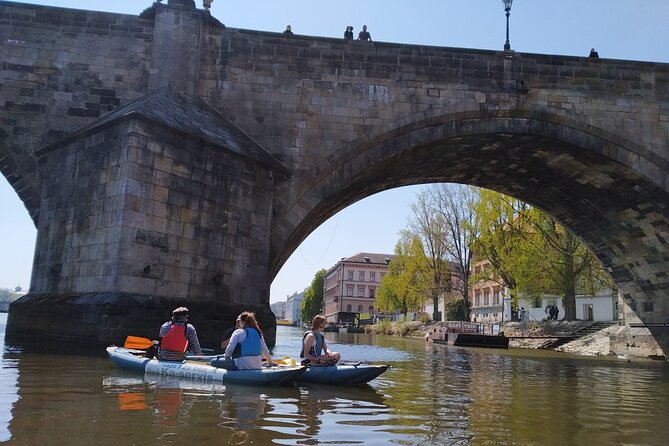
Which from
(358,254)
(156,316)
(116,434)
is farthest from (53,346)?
(358,254)

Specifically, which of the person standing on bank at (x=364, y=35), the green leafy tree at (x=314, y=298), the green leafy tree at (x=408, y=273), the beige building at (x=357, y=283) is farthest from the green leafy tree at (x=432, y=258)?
the green leafy tree at (x=314, y=298)

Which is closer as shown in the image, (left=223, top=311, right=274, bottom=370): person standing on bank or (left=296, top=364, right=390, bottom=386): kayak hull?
(left=223, top=311, right=274, bottom=370): person standing on bank

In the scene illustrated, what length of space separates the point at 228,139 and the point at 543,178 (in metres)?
10.5

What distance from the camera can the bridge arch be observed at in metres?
14.8

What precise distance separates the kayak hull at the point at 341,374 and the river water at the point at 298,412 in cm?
Result: 18

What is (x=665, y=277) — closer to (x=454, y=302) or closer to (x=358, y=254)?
(x=454, y=302)

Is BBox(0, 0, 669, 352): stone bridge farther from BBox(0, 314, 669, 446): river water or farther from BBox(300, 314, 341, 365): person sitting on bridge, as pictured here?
BBox(300, 314, 341, 365): person sitting on bridge

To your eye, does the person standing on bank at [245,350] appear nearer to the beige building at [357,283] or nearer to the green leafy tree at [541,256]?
the green leafy tree at [541,256]

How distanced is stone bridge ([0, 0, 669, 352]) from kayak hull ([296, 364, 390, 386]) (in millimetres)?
3755

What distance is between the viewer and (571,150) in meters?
16.0

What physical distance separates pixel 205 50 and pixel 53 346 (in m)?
7.86

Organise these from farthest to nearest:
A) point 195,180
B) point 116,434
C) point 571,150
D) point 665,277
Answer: point 665,277 → point 571,150 → point 195,180 → point 116,434

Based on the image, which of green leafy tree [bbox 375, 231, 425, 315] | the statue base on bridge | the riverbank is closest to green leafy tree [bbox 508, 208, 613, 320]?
the riverbank

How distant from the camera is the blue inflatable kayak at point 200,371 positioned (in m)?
7.66
